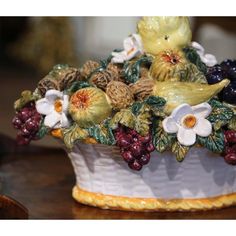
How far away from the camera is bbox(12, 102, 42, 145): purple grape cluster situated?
1540 millimetres

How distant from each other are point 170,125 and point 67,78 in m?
0.26

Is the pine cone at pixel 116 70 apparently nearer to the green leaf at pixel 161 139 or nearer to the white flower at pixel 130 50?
the white flower at pixel 130 50

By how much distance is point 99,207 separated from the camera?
153 centimetres

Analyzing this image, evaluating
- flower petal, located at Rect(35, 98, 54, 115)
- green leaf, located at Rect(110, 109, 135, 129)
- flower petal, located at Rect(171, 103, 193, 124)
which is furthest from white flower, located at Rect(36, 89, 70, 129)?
flower petal, located at Rect(171, 103, 193, 124)

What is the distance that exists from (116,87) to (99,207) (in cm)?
24

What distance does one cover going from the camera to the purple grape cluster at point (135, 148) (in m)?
1.38

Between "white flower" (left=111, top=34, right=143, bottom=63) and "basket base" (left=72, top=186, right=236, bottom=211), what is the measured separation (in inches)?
10.6

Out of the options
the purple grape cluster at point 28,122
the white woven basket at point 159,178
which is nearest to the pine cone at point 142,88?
the white woven basket at point 159,178

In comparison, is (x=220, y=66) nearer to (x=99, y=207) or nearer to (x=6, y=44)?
(x=99, y=207)

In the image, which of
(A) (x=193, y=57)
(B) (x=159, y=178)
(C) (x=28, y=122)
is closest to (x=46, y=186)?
(C) (x=28, y=122)

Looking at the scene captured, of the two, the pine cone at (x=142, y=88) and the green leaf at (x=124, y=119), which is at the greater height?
the pine cone at (x=142, y=88)

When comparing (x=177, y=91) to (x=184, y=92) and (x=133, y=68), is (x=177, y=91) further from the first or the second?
(x=133, y=68)

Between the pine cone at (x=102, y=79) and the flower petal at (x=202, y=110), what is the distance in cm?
18

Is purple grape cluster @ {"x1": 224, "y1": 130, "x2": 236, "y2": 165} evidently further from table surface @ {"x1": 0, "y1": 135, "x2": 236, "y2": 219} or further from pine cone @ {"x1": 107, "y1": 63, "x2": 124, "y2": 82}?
pine cone @ {"x1": 107, "y1": 63, "x2": 124, "y2": 82}
